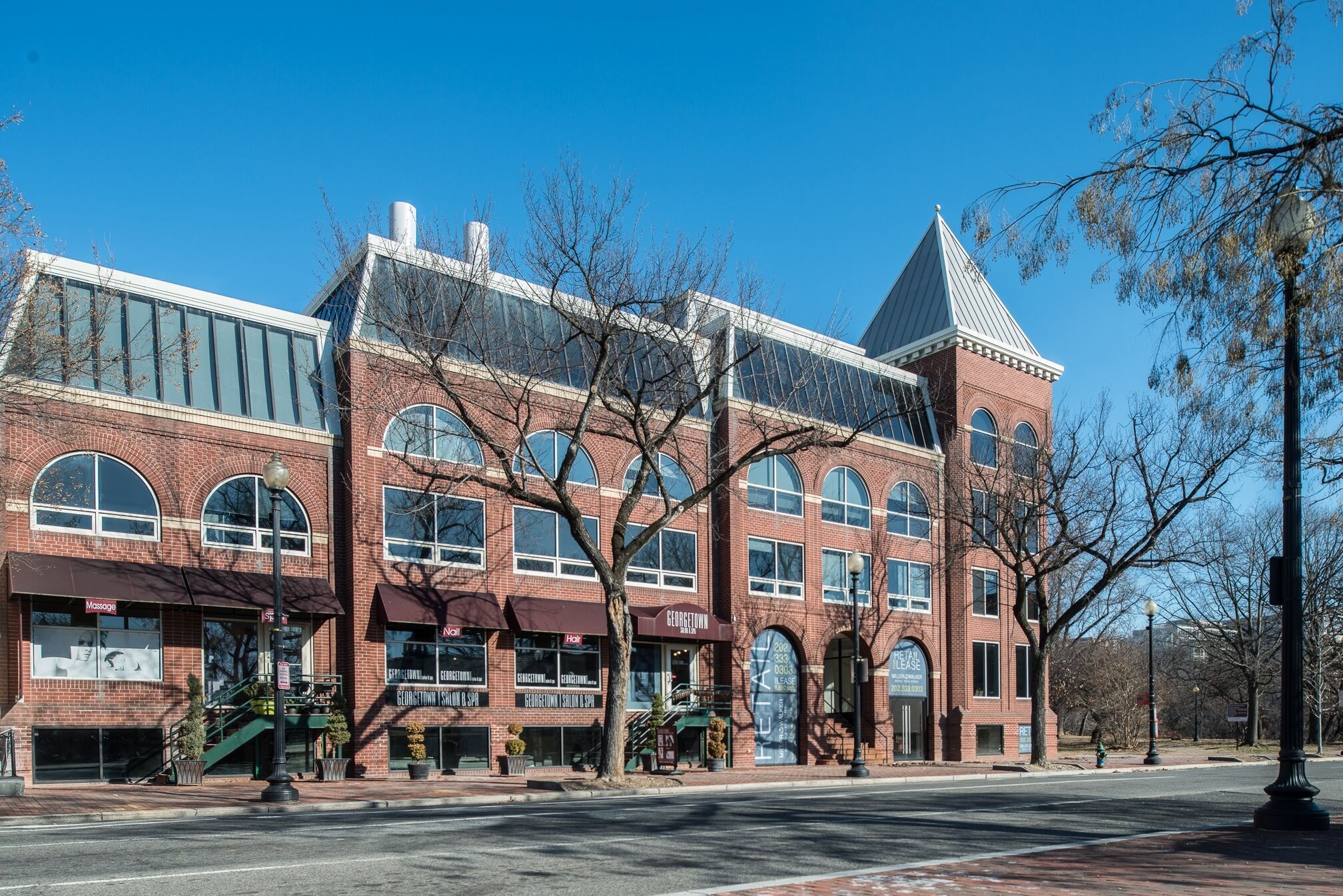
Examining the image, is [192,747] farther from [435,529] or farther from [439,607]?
[435,529]

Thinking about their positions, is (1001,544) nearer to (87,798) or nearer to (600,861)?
(87,798)

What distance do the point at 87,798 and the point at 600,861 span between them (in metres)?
12.3

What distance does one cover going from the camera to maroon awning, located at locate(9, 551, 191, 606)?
21328 millimetres

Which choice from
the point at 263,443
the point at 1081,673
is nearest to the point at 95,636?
the point at 263,443

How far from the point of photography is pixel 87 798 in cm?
1844

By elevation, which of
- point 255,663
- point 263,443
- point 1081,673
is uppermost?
point 263,443

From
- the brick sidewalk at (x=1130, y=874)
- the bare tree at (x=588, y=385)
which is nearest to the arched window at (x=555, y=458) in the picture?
the bare tree at (x=588, y=385)

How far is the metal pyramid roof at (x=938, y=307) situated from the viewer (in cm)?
4088

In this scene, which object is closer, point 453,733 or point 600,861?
point 600,861

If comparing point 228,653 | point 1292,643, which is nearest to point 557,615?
point 228,653

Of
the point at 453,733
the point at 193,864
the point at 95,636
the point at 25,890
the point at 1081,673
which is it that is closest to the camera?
the point at 25,890

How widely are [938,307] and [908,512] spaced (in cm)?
778

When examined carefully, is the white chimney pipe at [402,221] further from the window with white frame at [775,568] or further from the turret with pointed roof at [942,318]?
the turret with pointed roof at [942,318]

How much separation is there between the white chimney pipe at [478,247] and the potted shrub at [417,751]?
1025 centimetres
